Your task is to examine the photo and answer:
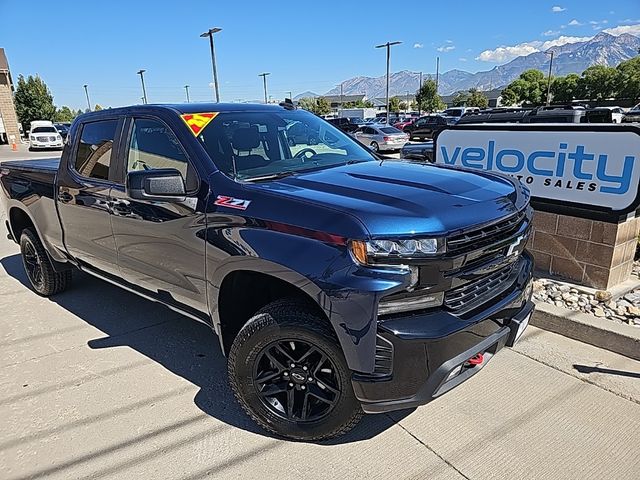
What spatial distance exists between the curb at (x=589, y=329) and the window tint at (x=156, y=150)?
9.83 feet

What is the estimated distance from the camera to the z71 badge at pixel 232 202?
260 cm

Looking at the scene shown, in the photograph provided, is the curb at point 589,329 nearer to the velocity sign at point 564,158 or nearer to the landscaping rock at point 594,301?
the landscaping rock at point 594,301

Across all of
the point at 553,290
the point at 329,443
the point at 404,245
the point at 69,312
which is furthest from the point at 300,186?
the point at 69,312

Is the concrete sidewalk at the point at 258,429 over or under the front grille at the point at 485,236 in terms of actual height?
under

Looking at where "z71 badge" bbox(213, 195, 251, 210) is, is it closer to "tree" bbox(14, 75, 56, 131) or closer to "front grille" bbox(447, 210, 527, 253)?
"front grille" bbox(447, 210, 527, 253)

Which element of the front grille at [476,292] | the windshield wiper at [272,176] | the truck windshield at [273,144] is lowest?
the front grille at [476,292]

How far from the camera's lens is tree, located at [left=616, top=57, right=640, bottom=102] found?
179ft

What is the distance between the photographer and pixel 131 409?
10.0 feet

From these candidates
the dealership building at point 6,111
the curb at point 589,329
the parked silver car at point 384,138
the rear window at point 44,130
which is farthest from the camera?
the dealership building at point 6,111

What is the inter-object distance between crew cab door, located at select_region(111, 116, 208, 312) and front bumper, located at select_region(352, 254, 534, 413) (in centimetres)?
125

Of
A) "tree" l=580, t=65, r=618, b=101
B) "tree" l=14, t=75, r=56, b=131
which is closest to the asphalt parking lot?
"tree" l=14, t=75, r=56, b=131

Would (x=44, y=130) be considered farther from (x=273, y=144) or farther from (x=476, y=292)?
(x=476, y=292)

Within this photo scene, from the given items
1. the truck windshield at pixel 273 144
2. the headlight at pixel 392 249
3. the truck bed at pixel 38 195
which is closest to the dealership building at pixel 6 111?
the truck bed at pixel 38 195

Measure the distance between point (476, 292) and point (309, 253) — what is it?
0.88 meters
